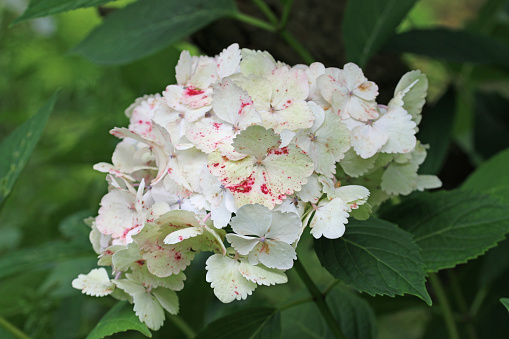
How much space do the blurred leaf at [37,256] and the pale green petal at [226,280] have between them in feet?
1.48

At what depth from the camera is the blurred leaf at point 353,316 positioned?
787 mm

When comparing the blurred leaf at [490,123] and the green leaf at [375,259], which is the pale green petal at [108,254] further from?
the blurred leaf at [490,123]

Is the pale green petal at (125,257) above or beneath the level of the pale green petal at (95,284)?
above

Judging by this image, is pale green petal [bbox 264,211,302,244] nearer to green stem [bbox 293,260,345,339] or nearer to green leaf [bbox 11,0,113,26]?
green stem [bbox 293,260,345,339]

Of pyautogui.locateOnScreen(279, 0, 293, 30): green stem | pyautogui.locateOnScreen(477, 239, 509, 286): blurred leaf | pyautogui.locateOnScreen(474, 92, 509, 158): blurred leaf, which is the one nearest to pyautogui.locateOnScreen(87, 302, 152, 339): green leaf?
pyautogui.locateOnScreen(279, 0, 293, 30): green stem

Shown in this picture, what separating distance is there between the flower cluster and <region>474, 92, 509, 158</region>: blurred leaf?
78cm

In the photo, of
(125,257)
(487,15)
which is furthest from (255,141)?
(487,15)

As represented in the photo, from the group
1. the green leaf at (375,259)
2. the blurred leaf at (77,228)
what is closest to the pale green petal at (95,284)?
the green leaf at (375,259)

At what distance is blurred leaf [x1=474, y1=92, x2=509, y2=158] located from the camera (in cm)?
126

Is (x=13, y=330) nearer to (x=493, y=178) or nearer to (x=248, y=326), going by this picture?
(x=248, y=326)

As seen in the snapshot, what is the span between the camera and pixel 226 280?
0.49 m

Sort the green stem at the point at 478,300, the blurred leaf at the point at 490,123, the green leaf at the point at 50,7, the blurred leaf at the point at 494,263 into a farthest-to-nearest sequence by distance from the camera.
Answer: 1. the blurred leaf at the point at 490,123
2. the green stem at the point at 478,300
3. the blurred leaf at the point at 494,263
4. the green leaf at the point at 50,7

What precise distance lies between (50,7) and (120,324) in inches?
17.2

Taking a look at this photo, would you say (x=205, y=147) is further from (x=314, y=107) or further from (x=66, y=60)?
(x=66, y=60)
